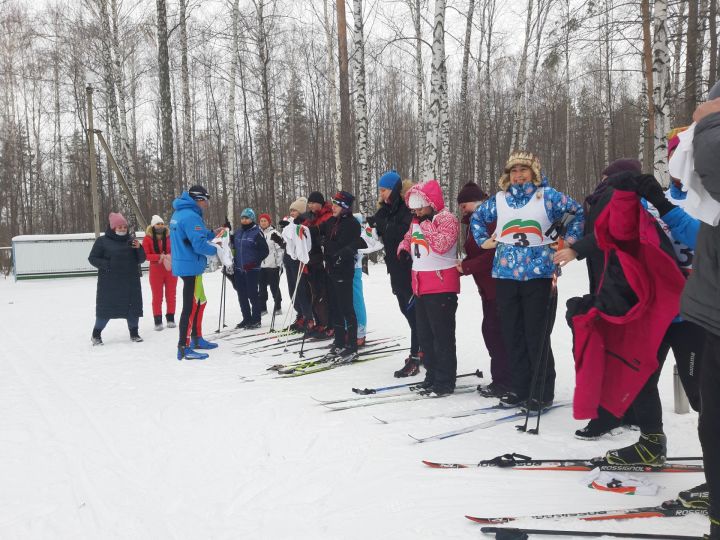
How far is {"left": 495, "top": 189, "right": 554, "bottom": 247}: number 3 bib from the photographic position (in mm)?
3896

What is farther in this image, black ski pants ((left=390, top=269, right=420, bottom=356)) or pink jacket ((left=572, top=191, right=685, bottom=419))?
black ski pants ((left=390, top=269, right=420, bottom=356))

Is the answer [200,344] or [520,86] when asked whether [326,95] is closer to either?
[520,86]

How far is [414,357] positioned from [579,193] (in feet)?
107

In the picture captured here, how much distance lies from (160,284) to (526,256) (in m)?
6.34

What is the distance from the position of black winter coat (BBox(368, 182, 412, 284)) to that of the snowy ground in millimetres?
1051

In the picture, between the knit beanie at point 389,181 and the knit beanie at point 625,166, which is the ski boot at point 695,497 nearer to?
the knit beanie at point 625,166

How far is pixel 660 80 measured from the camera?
9461mm

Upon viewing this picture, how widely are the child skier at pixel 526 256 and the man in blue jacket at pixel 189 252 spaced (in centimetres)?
375

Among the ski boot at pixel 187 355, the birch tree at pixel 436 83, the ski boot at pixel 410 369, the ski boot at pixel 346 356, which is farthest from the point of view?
the birch tree at pixel 436 83

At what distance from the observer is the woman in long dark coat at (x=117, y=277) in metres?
7.52

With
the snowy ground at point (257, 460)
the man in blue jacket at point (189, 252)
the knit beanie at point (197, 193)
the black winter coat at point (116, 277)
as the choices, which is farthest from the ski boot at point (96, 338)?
the knit beanie at point (197, 193)

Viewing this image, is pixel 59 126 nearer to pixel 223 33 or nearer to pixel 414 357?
pixel 223 33

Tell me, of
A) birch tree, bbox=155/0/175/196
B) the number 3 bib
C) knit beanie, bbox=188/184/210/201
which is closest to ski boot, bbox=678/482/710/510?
the number 3 bib

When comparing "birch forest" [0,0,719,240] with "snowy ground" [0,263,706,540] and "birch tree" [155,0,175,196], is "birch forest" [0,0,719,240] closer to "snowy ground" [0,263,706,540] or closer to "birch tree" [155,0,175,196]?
"birch tree" [155,0,175,196]
